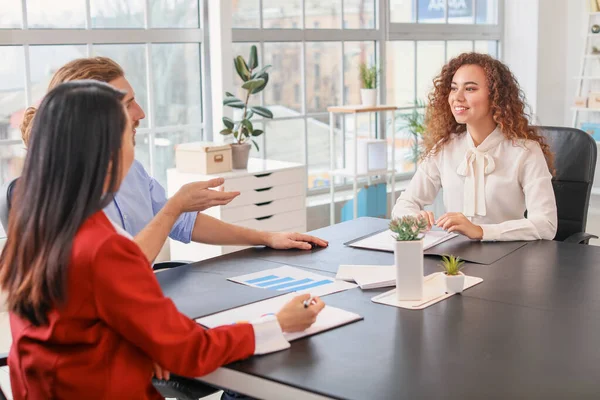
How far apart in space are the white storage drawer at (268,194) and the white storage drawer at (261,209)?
0.9 inches

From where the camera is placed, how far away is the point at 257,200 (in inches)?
187

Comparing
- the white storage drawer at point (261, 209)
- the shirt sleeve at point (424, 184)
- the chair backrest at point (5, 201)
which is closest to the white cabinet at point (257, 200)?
the white storage drawer at point (261, 209)

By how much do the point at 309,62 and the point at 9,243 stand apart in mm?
4497

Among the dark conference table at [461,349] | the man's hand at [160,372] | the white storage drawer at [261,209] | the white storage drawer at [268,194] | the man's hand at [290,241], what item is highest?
the man's hand at [290,241]

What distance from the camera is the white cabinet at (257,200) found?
464 centimetres

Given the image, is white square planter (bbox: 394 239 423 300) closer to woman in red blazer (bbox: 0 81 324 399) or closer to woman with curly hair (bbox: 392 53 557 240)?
woman in red blazer (bbox: 0 81 324 399)

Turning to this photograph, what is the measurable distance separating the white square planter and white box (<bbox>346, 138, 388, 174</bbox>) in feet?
11.3

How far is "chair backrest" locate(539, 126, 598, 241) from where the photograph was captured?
3.31m

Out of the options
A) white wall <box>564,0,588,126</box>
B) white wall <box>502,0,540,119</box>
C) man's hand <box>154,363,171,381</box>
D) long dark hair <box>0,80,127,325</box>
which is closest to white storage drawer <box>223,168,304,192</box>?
man's hand <box>154,363,171,381</box>

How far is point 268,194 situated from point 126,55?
1204 millimetres

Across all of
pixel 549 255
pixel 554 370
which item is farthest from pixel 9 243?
pixel 549 255

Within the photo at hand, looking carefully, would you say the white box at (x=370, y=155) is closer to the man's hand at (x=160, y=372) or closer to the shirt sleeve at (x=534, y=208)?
the shirt sleeve at (x=534, y=208)

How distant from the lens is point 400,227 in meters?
2.14

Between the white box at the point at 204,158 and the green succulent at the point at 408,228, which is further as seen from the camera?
the white box at the point at 204,158
